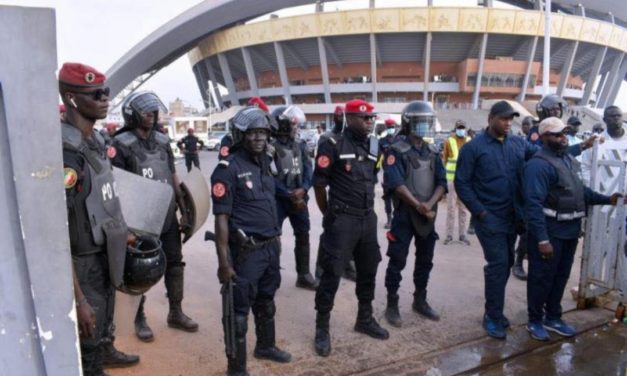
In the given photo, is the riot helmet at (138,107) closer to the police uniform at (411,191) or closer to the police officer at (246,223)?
the police officer at (246,223)

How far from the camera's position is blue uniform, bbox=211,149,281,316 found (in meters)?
2.98

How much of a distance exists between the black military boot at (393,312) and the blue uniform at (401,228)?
55 mm

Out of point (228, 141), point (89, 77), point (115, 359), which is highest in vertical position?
point (89, 77)

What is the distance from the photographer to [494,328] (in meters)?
3.80

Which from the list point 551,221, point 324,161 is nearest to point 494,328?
point 551,221

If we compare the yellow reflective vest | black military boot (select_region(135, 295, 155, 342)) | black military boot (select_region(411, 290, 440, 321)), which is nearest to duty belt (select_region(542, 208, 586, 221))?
black military boot (select_region(411, 290, 440, 321))

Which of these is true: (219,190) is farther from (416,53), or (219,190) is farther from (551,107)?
(416,53)

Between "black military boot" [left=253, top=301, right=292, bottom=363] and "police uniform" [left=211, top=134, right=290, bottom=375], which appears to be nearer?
"police uniform" [left=211, top=134, right=290, bottom=375]

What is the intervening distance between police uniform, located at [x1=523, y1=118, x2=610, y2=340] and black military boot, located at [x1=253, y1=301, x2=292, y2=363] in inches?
83.7

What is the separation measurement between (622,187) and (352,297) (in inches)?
105

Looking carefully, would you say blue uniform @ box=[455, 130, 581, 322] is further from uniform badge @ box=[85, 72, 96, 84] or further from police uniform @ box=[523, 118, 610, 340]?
uniform badge @ box=[85, 72, 96, 84]

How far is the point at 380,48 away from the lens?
4788 cm

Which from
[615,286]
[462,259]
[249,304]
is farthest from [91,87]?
[462,259]

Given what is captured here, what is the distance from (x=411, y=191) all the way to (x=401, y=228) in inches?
13.5
